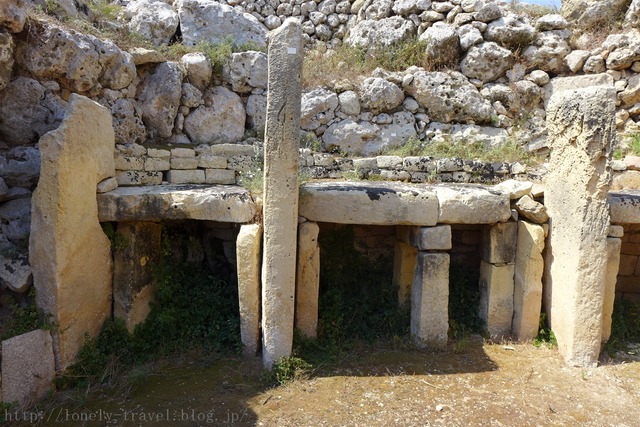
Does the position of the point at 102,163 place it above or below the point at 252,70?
below

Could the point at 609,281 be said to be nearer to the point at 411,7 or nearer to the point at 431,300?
the point at 431,300

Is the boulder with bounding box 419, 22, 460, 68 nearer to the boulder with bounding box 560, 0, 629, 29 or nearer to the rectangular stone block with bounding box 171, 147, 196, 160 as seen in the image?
the boulder with bounding box 560, 0, 629, 29

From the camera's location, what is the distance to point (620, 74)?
7.79m

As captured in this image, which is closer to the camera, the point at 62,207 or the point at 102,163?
the point at 62,207

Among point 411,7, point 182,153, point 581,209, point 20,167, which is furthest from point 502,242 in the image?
point 411,7

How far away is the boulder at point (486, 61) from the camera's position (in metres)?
8.05

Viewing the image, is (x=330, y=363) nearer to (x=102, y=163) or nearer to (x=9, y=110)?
(x=102, y=163)

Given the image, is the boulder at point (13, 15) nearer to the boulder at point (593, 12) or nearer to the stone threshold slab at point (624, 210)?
the stone threshold slab at point (624, 210)

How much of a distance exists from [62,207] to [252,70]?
4.16 m

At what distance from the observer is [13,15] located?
15.7 feet

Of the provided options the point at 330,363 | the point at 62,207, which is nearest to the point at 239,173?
the point at 62,207

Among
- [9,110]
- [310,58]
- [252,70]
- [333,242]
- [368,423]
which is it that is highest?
[310,58]

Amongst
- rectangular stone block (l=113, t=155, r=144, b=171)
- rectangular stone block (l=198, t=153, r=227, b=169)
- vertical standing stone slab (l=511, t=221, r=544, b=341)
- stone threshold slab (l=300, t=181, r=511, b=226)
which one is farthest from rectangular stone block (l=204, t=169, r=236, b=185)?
vertical standing stone slab (l=511, t=221, r=544, b=341)

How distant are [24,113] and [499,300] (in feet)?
19.8
